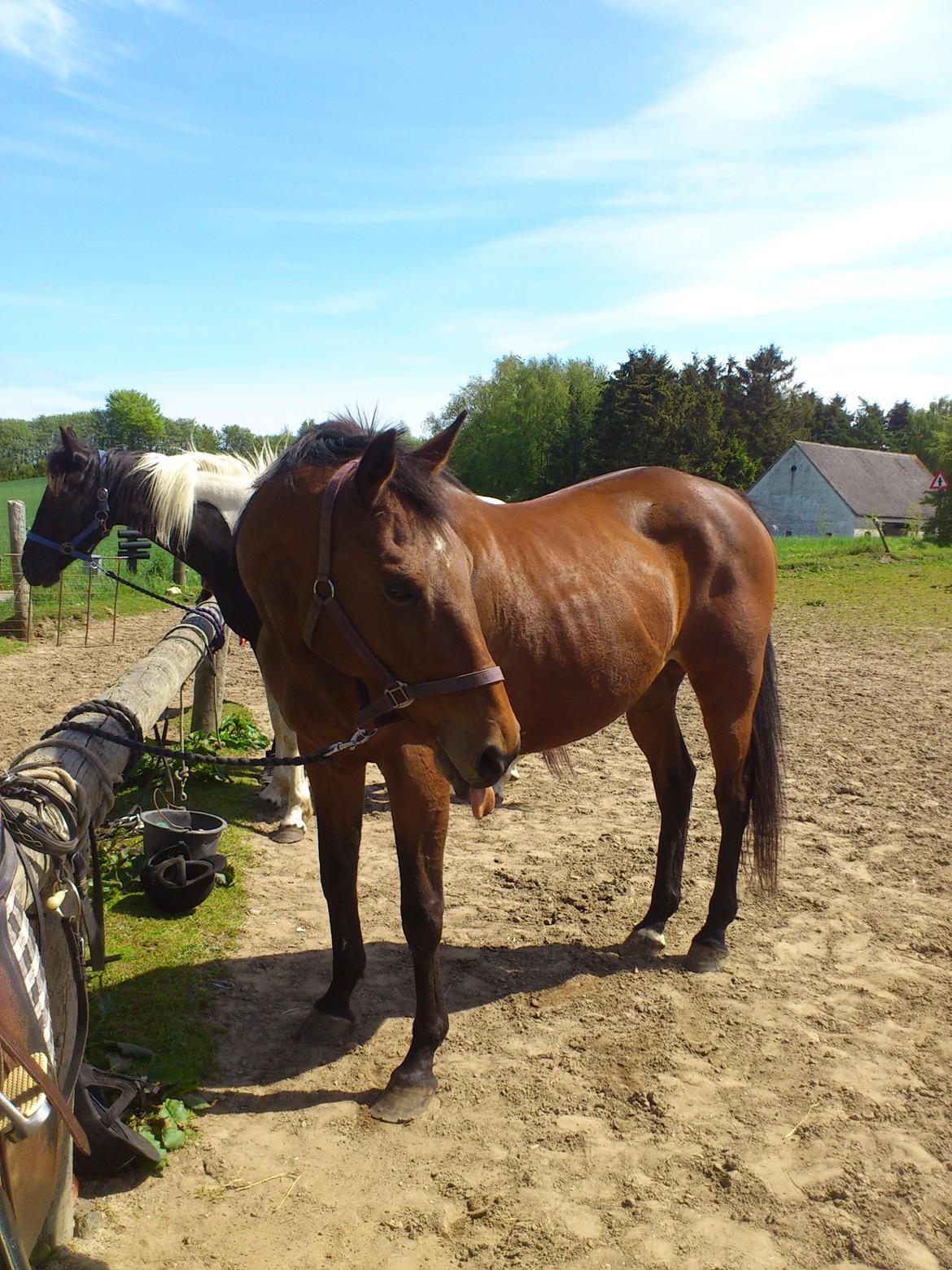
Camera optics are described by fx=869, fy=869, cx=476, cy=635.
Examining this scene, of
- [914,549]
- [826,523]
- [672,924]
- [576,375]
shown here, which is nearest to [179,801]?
[672,924]

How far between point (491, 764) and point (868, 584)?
56.3ft

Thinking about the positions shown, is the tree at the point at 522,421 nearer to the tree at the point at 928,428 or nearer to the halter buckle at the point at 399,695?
the tree at the point at 928,428

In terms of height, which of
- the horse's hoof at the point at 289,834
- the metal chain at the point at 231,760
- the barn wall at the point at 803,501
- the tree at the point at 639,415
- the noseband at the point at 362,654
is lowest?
the horse's hoof at the point at 289,834

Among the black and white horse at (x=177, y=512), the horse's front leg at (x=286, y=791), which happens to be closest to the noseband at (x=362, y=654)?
the black and white horse at (x=177, y=512)

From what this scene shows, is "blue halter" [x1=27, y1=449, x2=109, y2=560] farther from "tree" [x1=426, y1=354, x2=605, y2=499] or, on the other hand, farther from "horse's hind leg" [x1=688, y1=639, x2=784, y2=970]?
"tree" [x1=426, y1=354, x2=605, y2=499]

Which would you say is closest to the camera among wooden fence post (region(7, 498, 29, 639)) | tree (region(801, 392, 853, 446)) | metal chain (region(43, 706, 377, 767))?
metal chain (region(43, 706, 377, 767))

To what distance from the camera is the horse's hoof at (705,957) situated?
366 centimetres

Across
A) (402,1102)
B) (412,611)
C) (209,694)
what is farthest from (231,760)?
(209,694)

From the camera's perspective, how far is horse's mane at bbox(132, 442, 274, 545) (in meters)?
4.98

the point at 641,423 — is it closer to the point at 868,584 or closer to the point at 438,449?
the point at 868,584

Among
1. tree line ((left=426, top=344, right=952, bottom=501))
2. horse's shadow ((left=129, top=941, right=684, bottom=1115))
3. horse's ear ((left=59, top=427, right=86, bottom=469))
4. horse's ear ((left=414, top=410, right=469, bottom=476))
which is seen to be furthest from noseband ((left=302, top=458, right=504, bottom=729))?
tree line ((left=426, top=344, right=952, bottom=501))

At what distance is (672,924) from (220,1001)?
206 cm

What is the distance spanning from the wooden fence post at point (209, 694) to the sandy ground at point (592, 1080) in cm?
178

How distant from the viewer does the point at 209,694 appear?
6.41 m
